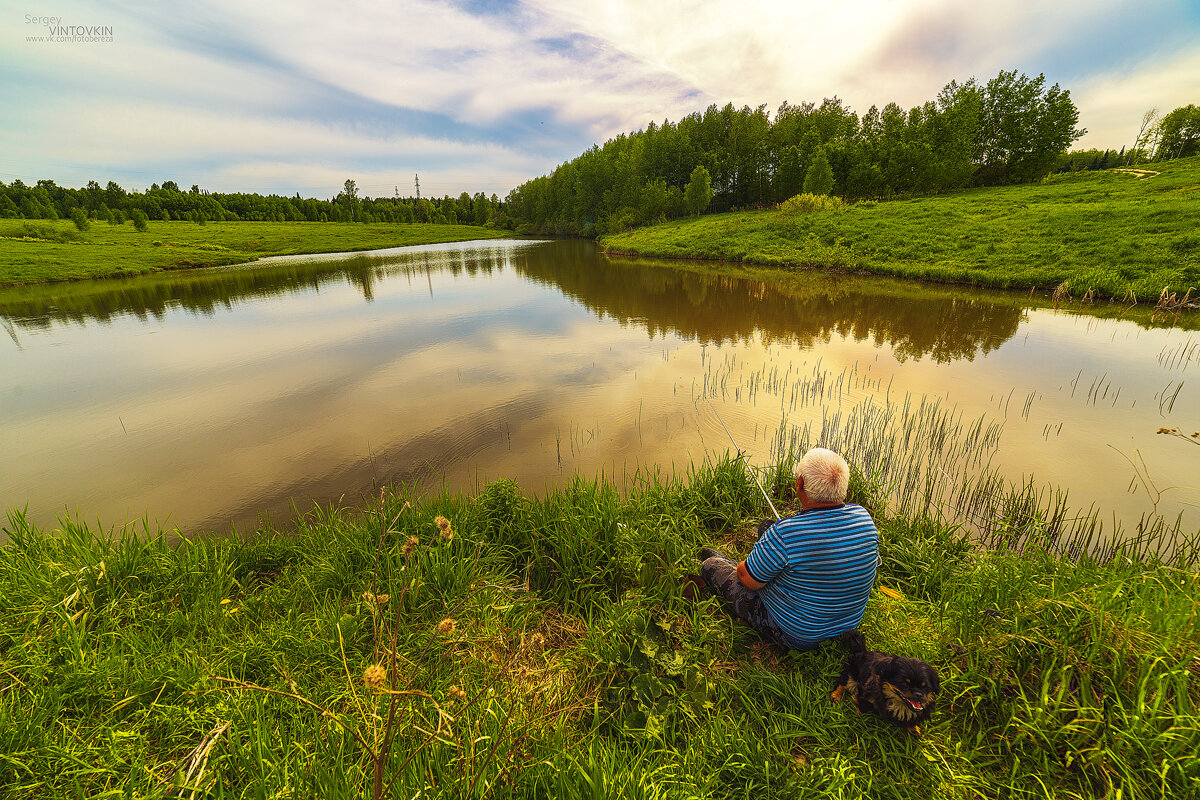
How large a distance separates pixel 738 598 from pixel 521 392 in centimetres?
676

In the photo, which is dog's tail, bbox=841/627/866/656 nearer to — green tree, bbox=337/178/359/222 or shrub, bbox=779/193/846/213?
shrub, bbox=779/193/846/213

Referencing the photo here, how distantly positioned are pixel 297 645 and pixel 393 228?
106983mm

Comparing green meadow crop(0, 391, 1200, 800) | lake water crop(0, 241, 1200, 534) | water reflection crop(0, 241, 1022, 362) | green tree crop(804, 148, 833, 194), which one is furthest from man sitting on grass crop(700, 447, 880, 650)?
green tree crop(804, 148, 833, 194)

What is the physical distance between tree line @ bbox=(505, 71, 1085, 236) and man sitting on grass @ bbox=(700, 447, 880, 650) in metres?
51.4

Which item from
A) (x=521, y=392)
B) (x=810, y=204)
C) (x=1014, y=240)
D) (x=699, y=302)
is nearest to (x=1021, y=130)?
(x=810, y=204)

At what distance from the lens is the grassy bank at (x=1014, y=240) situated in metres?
15.7

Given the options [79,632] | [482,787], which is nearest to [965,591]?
[482,787]

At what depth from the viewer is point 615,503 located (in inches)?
186

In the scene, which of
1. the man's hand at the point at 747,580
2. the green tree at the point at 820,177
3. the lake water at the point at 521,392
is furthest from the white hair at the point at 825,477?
the green tree at the point at 820,177

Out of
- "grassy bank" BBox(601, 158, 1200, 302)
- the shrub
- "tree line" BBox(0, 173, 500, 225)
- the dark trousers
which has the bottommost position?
the dark trousers

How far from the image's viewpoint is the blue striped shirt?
282 cm

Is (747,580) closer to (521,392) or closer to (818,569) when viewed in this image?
(818,569)

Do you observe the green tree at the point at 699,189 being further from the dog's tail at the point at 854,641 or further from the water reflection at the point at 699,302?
the dog's tail at the point at 854,641

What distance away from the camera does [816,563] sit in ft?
9.39
